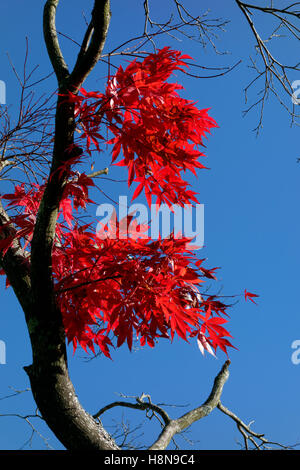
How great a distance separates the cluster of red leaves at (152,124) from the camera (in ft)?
6.46

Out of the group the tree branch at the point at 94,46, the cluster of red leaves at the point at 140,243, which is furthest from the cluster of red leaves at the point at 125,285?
the tree branch at the point at 94,46

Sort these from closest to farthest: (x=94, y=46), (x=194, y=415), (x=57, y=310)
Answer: (x=94, y=46)
(x=57, y=310)
(x=194, y=415)

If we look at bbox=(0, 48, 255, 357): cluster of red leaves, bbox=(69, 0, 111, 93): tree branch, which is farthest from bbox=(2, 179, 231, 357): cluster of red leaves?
bbox=(69, 0, 111, 93): tree branch

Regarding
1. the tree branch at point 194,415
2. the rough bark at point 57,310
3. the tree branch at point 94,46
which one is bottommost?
the tree branch at point 194,415

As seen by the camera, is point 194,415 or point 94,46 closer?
point 94,46

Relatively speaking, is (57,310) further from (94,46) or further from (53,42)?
(53,42)

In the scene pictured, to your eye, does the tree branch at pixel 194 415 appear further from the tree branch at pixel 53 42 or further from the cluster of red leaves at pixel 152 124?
the tree branch at pixel 53 42

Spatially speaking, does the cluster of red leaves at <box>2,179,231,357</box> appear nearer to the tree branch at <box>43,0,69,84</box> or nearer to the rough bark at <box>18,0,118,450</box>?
the rough bark at <box>18,0,118,450</box>

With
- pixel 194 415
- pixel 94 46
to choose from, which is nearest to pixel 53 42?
pixel 94 46

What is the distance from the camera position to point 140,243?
2.20 meters

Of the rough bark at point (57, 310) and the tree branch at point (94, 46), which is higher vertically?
the tree branch at point (94, 46)

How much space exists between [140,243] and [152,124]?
57cm

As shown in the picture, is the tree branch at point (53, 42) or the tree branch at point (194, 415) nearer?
the tree branch at point (53, 42)

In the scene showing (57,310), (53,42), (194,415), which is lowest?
(194,415)
